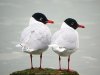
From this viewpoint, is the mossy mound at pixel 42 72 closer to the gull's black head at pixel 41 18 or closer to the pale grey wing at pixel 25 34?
the pale grey wing at pixel 25 34

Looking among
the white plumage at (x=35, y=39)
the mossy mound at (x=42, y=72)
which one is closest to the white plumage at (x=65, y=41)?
the white plumage at (x=35, y=39)

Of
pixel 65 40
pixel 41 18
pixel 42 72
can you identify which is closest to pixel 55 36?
pixel 65 40

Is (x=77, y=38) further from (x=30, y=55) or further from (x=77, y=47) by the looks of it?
(x=30, y=55)

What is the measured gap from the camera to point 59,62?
13.3 m

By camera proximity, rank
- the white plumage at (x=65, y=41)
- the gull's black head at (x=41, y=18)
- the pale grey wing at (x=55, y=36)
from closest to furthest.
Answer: the white plumage at (x=65, y=41) < the pale grey wing at (x=55, y=36) < the gull's black head at (x=41, y=18)

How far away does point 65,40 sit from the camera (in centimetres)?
1305

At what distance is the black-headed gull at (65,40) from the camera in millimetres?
13000

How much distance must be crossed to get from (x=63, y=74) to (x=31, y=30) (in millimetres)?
1099

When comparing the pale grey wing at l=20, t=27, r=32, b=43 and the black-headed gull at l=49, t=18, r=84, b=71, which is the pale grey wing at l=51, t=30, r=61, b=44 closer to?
the black-headed gull at l=49, t=18, r=84, b=71

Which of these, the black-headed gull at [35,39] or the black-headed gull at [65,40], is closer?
the black-headed gull at [65,40]

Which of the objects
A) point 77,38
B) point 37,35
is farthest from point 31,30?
point 77,38

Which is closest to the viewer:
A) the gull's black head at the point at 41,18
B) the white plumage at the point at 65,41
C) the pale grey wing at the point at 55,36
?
the white plumage at the point at 65,41

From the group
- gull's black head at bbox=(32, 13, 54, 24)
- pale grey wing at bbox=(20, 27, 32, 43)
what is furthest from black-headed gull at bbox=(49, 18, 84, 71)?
pale grey wing at bbox=(20, 27, 32, 43)

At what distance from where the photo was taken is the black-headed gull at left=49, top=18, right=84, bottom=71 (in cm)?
1300
